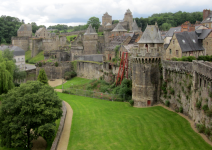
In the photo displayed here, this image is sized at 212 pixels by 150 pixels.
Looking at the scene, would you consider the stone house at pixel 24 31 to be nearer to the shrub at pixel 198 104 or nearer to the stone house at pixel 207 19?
the stone house at pixel 207 19

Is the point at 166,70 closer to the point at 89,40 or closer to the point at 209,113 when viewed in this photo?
the point at 209,113

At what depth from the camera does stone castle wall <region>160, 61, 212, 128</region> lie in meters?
20.5

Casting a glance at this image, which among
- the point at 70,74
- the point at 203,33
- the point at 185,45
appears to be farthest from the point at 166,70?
the point at 70,74

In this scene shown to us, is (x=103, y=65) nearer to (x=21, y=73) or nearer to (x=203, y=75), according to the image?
(x=21, y=73)

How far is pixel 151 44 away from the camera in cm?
3209

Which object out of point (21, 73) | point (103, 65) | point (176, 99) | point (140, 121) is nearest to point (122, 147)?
point (140, 121)

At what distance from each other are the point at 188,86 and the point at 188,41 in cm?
1446

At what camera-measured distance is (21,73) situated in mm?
50000

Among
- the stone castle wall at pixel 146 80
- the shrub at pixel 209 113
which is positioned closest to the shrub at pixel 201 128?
the shrub at pixel 209 113

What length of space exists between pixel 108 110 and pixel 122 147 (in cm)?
1063

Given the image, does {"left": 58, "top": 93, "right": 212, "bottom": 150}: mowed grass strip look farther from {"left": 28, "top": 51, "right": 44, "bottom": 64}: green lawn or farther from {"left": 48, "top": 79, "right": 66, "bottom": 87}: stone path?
{"left": 28, "top": 51, "right": 44, "bottom": 64}: green lawn

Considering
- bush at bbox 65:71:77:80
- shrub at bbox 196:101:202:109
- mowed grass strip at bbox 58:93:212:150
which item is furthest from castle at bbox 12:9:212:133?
bush at bbox 65:71:77:80

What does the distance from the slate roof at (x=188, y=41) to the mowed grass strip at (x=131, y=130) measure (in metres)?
11.4

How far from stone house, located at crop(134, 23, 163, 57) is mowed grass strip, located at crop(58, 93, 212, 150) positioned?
6845 mm
